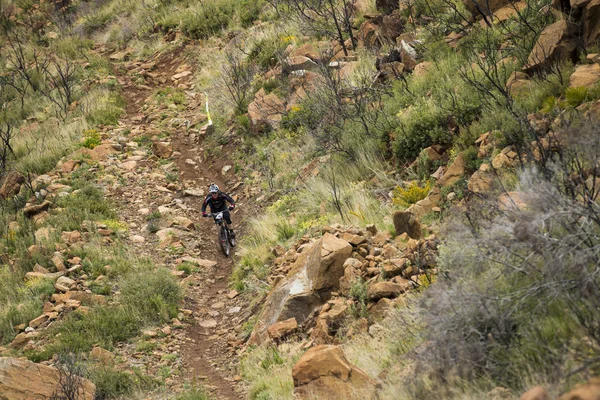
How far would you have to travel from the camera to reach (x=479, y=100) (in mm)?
8492

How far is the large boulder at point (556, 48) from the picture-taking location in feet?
26.7

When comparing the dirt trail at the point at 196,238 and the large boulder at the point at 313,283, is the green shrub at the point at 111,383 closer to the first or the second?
the dirt trail at the point at 196,238

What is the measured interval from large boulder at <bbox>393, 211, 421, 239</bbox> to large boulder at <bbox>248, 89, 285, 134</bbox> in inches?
289

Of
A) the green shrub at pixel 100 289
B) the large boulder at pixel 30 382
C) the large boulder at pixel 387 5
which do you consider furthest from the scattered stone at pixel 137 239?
the large boulder at pixel 387 5

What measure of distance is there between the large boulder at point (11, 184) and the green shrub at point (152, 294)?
18.7 feet

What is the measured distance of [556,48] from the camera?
26.8 ft

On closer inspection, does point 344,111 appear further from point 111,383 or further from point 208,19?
point 208,19

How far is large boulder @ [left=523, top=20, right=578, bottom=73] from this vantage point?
8148 mm

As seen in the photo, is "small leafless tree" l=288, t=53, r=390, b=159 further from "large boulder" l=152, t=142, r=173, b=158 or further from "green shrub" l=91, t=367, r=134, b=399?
"green shrub" l=91, t=367, r=134, b=399

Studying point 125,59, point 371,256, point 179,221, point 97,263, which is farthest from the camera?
point 125,59

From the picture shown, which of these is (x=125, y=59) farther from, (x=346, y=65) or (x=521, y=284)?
(x=521, y=284)

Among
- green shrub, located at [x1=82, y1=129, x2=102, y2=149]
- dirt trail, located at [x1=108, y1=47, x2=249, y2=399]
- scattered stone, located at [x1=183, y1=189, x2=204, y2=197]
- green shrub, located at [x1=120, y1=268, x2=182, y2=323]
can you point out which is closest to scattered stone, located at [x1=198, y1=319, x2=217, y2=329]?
dirt trail, located at [x1=108, y1=47, x2=249, y2=399]

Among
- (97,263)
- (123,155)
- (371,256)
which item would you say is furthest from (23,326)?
(123,155)

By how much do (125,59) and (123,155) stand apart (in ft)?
27.9
